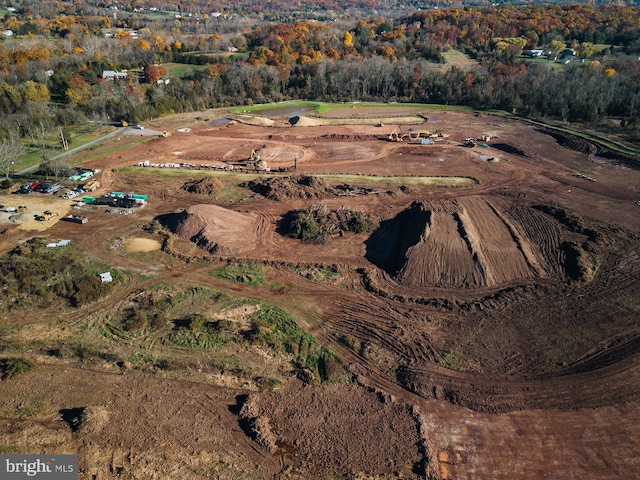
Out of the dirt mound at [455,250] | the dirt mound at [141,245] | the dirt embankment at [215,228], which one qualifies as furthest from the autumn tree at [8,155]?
the dirt mound at [455,250]

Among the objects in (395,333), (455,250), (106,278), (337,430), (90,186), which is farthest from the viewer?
(90,186)

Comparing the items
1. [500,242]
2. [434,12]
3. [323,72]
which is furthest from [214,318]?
[434,12]

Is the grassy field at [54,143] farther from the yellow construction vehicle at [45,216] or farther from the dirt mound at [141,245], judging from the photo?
the dirt mound at [141,245]

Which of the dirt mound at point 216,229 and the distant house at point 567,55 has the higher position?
the distant house at point 567,55

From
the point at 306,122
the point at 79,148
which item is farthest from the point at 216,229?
the point at 306,122

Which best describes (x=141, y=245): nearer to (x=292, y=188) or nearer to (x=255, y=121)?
(x=292, y=188)

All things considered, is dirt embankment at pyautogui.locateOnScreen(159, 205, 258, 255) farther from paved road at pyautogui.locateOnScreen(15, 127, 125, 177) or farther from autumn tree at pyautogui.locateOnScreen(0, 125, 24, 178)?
paved road at pyautogui.locateOnScreen(15, 127, 125, 177)

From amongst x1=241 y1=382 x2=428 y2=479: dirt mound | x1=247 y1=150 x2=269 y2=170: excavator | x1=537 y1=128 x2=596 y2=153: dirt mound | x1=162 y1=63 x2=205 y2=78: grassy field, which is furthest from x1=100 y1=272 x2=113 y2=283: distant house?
x1=162 y1=63 x2=205 y2=78: grassy field
